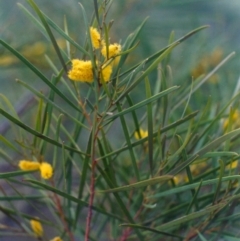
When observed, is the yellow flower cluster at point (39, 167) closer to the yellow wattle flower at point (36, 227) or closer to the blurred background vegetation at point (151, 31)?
the yellow wattle flower at point (36, 227)

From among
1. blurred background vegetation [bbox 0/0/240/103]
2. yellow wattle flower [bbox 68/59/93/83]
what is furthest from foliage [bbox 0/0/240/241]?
blurred background vegetation [bbox 0/0/240/103]

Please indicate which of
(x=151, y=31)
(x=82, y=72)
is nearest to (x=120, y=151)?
(x=82, y=72)

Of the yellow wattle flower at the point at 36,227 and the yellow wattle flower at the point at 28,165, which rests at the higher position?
the yellow wattle flower at the point at 28,165

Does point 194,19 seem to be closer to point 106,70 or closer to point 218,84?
point 218,84

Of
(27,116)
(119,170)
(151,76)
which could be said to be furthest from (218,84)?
(27,116)

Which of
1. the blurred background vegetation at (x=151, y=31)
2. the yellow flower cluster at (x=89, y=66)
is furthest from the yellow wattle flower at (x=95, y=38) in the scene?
the blurred background vegetation at (x=151, y=31)

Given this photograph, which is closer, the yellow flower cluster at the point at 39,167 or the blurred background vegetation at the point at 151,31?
the yellow flower cluster at the point at 39,167

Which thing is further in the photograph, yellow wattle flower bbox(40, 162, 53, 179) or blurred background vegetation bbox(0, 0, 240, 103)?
blurred background vegetation bbox(0, 0, 240, 103)

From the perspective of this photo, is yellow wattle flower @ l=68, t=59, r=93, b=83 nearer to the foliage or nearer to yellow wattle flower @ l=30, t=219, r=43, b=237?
the foliage
